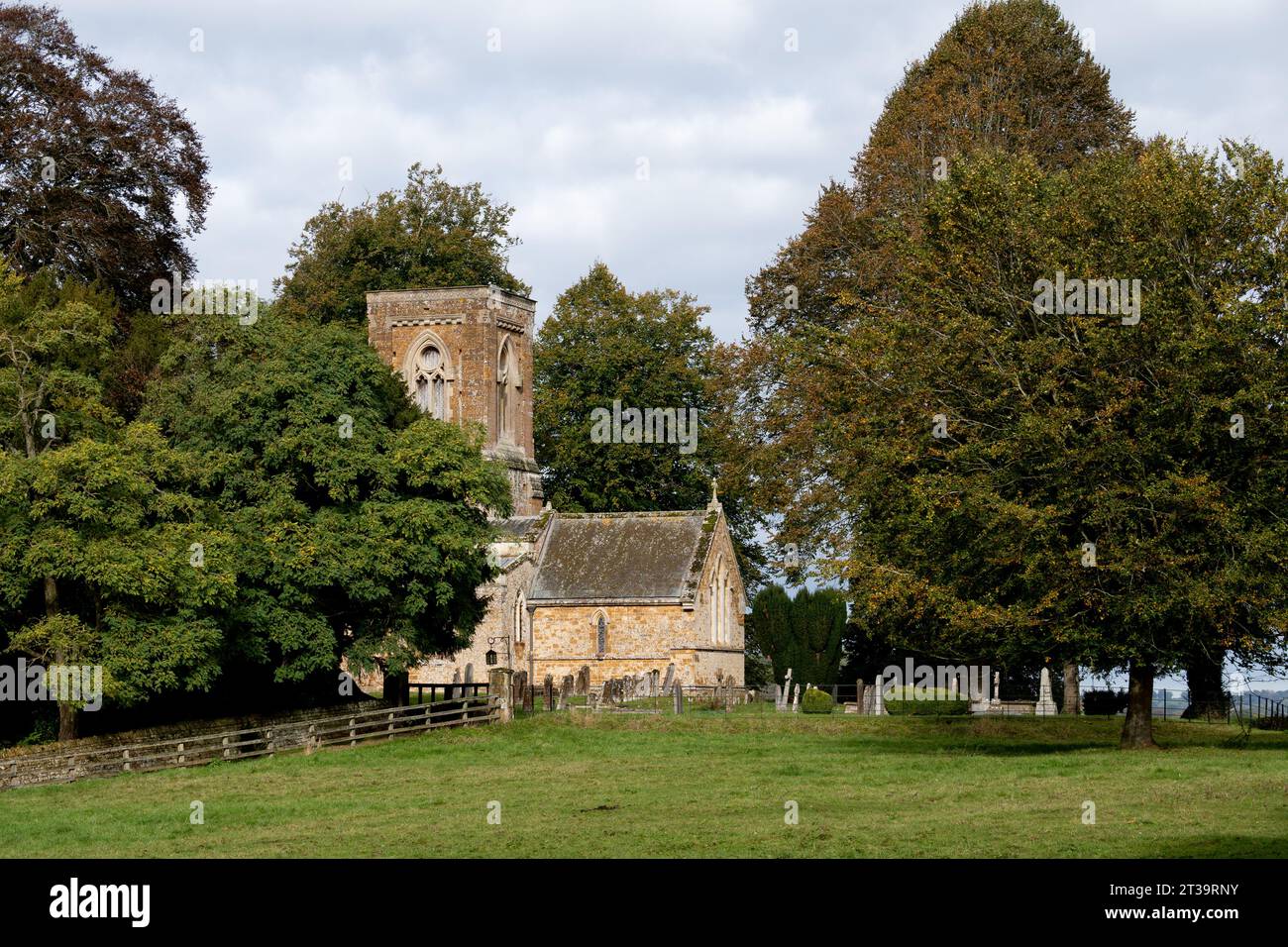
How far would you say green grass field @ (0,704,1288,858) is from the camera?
21453 millimetres

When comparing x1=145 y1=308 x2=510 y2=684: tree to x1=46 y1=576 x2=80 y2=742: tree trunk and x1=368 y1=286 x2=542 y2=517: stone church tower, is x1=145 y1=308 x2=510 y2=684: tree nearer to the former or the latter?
x1=46 y1=576 x2=80 y2=742: tree trunk

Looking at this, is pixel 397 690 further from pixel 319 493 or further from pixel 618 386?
pixel 618 386

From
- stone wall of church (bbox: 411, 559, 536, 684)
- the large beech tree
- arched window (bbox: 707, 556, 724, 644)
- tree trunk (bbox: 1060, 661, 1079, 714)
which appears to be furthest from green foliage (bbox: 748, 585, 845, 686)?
the large beech tree

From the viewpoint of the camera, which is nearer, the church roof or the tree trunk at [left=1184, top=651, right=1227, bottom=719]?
the tree trunk at [left=1184, top=651, right=1227, bottom=719]

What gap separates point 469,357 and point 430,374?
8.55 feet

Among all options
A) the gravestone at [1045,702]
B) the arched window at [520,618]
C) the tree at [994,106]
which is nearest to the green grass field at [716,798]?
the gravestone at [1045,702]

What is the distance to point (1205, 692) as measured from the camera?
4731cm

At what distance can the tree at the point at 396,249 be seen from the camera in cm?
7775

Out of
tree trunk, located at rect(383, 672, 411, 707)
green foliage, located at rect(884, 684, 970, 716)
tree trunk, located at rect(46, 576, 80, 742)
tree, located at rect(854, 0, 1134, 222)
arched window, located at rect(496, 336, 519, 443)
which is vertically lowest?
green foliage, located at rect(884, 684, 970, 716)

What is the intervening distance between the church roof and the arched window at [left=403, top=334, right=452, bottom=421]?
12076mm

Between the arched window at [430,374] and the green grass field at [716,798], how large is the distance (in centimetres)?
3527

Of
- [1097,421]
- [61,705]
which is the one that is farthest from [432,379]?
[1097,421]
